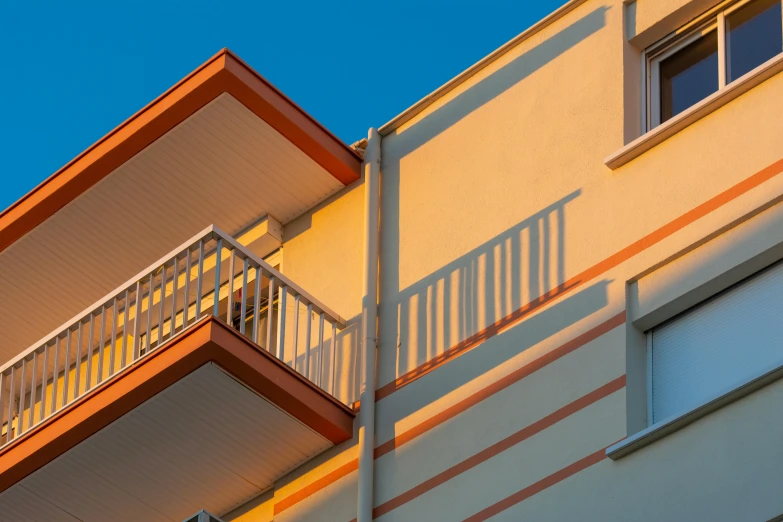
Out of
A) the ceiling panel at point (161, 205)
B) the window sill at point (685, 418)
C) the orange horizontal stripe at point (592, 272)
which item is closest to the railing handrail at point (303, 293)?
the orange horizontal stripe at point (592, 272)

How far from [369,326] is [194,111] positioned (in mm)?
2652

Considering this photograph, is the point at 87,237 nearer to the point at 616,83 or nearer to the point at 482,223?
the point at 482,223

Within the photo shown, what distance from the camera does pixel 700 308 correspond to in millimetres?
12039

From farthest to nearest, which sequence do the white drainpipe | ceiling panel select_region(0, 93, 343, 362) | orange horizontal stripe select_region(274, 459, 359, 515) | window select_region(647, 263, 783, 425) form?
ceiling panel select_region(0, 93, 343, 362), orange horizontal stripe select_region(274, 459, 359, 515), the white drainpipe, window select_region(647, 263, 783, 425)

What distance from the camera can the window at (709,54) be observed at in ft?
42.8

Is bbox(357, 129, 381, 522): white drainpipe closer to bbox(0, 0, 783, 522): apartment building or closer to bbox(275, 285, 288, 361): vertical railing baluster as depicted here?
bbox(0, 0, 783, 522): apartment building

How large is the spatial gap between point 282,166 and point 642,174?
3901 millimetres

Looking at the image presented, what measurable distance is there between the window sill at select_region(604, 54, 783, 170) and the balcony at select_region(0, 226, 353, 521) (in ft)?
10.0

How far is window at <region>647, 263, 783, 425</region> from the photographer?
11.4 m

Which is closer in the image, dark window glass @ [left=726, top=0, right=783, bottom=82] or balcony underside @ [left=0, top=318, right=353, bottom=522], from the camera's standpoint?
dark window glass @ [left=726, top=0, right=783, bottom=82]

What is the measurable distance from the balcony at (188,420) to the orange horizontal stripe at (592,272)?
0.72 meters

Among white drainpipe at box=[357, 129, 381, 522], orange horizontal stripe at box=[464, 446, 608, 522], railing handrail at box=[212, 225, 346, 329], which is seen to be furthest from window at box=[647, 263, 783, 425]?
railing handrail at box=[212, 225, 346, 329]

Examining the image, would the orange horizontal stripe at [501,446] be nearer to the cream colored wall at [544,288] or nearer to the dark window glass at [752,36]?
the cream colored wall at [544,288]

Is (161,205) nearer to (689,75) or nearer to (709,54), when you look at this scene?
(689,75)
